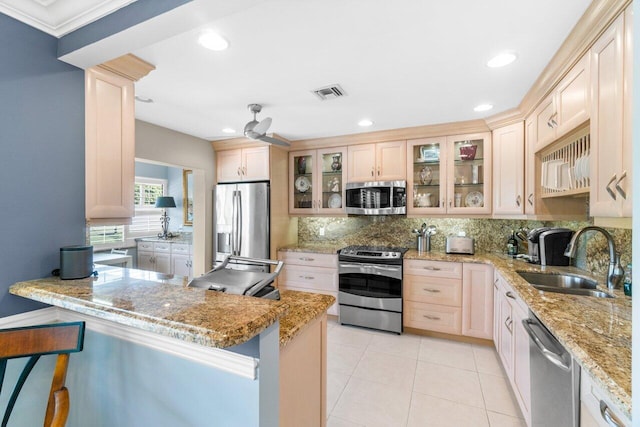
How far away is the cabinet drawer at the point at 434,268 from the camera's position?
297 centimetres

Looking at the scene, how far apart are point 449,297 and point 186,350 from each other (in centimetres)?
276

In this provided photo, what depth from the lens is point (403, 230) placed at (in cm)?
377

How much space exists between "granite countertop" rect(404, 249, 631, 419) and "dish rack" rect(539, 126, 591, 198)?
655 mm

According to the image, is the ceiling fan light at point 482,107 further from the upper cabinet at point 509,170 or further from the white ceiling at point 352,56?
the upper cabinet at point 509,170

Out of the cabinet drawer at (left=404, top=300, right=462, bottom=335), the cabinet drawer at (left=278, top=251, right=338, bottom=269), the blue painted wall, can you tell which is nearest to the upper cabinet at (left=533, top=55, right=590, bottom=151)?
the cabinet drawer at (left=404, top=300, right=462, bottom=335)

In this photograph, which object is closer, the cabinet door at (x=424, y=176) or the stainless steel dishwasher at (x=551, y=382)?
the stainless steel dishwasher at (x=551, y=382)

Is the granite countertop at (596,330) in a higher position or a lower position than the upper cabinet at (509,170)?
lower

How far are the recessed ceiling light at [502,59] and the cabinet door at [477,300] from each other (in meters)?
1.89

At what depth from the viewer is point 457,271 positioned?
2967 mm

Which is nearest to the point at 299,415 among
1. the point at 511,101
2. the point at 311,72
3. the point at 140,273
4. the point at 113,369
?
the point at 113,369

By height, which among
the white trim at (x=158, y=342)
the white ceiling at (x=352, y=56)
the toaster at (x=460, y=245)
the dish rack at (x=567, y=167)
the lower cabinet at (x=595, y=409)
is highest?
the white ceiling at (x=352, y=56)

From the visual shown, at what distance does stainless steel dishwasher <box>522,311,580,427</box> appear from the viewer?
108 centimetres

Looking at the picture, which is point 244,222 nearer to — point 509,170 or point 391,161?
point 391,161

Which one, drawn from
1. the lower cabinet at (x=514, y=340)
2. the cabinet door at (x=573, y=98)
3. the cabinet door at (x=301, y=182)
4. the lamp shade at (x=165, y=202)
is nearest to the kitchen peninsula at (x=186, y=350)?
the lower cabinet at (x=514, y=340)
